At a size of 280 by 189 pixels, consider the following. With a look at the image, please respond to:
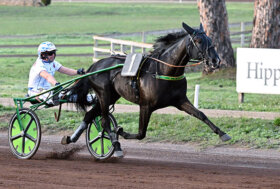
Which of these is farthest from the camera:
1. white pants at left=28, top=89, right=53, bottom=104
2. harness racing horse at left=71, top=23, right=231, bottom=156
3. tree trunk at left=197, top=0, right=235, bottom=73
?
tree trunk at left=197, top=0, right=235, bottom=73

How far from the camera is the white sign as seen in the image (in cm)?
1370

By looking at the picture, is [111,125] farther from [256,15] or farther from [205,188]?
[256,15]

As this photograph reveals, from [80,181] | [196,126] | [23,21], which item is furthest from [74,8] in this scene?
[80,181]

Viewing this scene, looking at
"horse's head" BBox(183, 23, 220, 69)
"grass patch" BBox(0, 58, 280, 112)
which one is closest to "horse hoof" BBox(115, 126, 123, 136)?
"horse's head" BBox(183, 23, 220, 69)

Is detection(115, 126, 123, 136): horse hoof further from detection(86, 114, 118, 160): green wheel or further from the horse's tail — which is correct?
the horse's tail

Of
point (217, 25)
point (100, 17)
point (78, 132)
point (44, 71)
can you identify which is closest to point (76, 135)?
point (78, 132)

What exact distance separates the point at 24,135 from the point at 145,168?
210cm

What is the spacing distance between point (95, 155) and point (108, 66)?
1.26 m

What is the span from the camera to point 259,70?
14.1m

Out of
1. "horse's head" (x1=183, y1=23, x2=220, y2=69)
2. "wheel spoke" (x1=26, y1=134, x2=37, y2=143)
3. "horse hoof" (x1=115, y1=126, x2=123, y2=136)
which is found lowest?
"wheel spoke" (x1=26, y1=134, x2=37, y2=143)

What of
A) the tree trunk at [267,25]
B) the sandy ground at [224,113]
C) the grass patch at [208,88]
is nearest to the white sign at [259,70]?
the grass patch at [208,88]

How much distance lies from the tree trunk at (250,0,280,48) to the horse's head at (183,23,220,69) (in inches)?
363

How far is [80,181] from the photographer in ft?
25.5

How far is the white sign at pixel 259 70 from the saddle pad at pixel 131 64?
4852 millimetres
